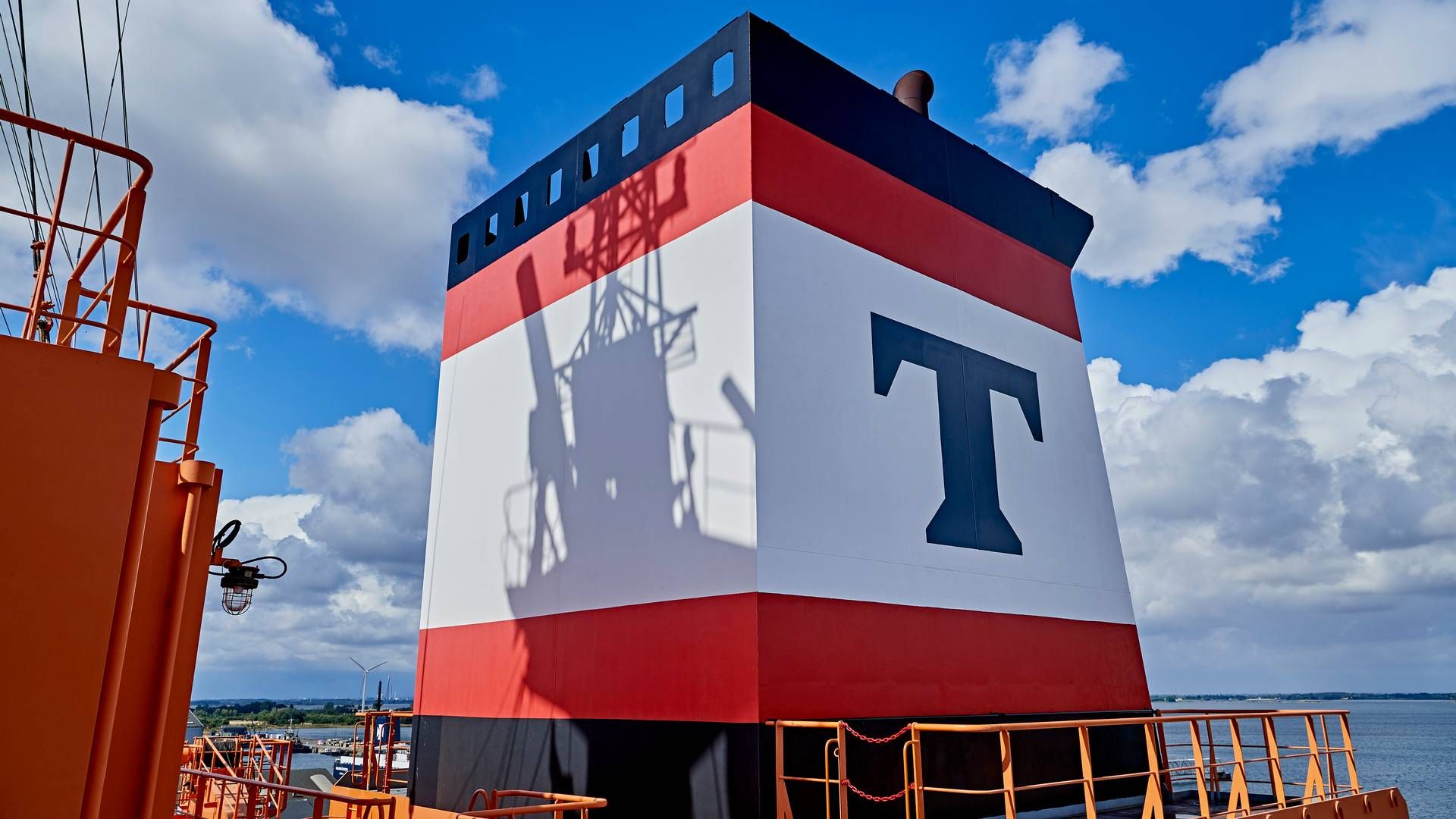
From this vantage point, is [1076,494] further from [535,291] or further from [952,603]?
[535,291]

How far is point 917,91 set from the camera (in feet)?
46.8

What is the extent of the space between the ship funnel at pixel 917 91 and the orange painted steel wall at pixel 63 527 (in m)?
12.1

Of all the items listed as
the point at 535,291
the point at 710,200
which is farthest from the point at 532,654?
the point at 710,200

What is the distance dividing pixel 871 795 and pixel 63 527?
7.36m

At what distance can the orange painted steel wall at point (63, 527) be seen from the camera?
13.7 feet

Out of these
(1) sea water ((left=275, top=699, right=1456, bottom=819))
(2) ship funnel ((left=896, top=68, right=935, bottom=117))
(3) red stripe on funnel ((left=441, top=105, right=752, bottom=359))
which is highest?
(2) ship funnel ((left=896, top=68, right=935, bottom=117))

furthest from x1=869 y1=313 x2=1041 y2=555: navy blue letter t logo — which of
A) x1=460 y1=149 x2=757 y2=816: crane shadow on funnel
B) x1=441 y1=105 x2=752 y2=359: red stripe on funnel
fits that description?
x1=441 y1=105 x2=752 y2=359: red stripe on funnel

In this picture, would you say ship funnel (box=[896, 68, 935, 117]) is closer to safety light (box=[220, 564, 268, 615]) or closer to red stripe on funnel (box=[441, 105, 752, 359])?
red stripe on funnel (box=[441, 105, 752, 359])

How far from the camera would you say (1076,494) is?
13195 millimetres

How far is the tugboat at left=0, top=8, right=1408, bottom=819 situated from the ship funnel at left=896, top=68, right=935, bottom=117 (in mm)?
45

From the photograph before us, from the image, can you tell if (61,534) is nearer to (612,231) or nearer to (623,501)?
(623,501)

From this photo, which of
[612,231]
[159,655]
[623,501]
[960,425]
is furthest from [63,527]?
[960,425]

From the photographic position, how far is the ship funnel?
14.2 m

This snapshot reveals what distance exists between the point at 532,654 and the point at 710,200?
19.6 ft
